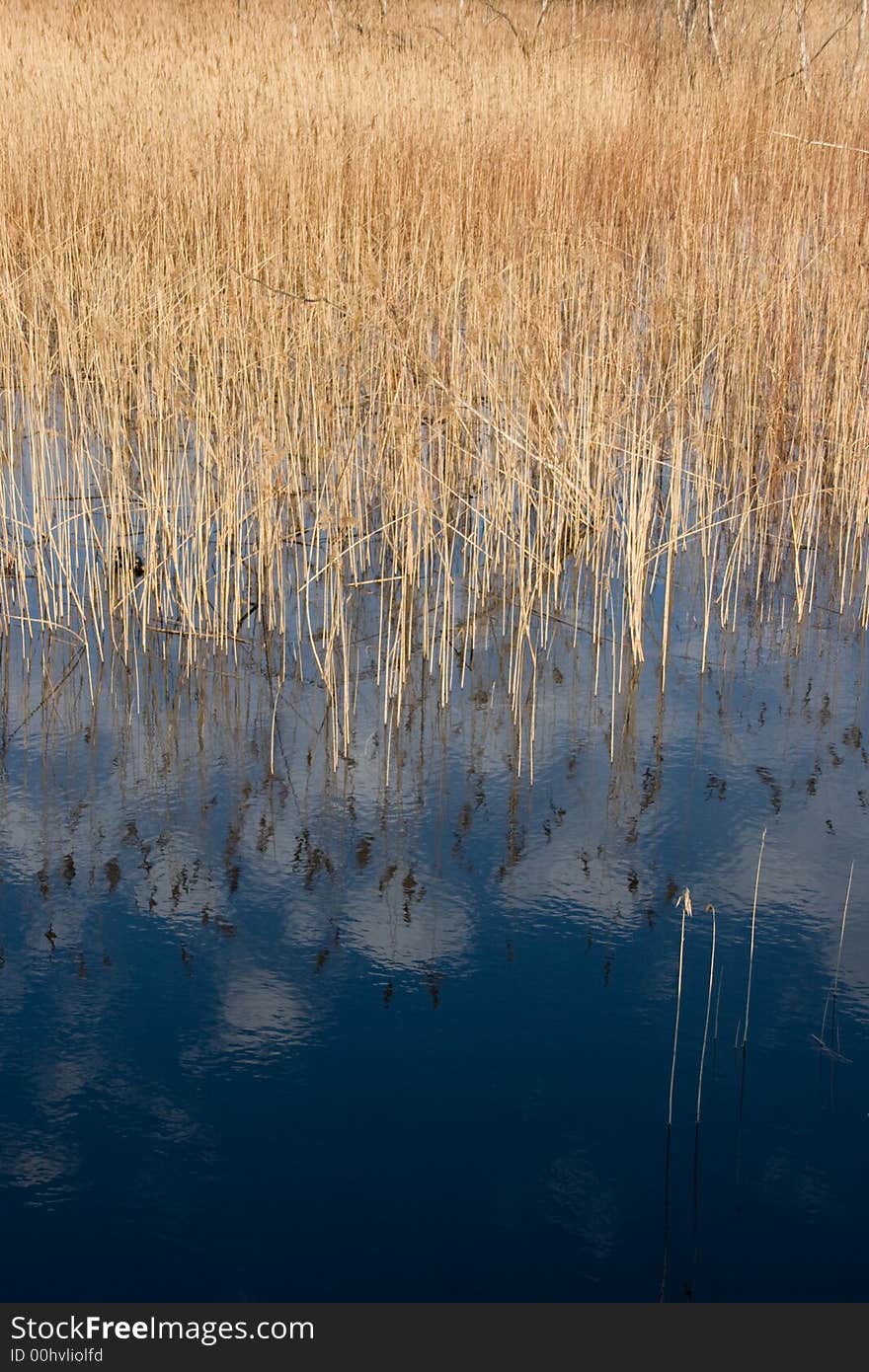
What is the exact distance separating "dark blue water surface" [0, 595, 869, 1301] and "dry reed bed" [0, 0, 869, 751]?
1.32 ft

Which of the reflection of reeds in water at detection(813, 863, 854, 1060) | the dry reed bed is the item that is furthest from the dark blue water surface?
the dry reed bed

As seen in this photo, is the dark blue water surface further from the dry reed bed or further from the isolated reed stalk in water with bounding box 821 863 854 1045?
the dry reed bed

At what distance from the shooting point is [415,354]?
13.4 feet

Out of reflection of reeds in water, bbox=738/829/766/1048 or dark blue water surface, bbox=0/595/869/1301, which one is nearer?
dark blue water surface, bbox=0/595/869/1301

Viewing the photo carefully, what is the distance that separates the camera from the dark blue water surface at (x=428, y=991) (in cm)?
179

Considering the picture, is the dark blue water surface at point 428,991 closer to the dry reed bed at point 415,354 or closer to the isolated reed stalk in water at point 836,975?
the isolated reed stalk in water at point 836,975

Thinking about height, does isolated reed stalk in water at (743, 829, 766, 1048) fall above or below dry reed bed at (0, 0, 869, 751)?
below

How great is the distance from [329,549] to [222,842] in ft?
3.36

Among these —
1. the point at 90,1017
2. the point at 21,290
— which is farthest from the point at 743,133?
the point at 90,1017

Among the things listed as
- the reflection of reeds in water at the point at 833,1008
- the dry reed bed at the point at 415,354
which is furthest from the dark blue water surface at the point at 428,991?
the dry reed bed at the point at 415,354

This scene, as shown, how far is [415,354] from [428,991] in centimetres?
235

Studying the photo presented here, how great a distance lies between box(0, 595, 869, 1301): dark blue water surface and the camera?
1.79 m

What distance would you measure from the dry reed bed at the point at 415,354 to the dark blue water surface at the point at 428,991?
1.32 feet
